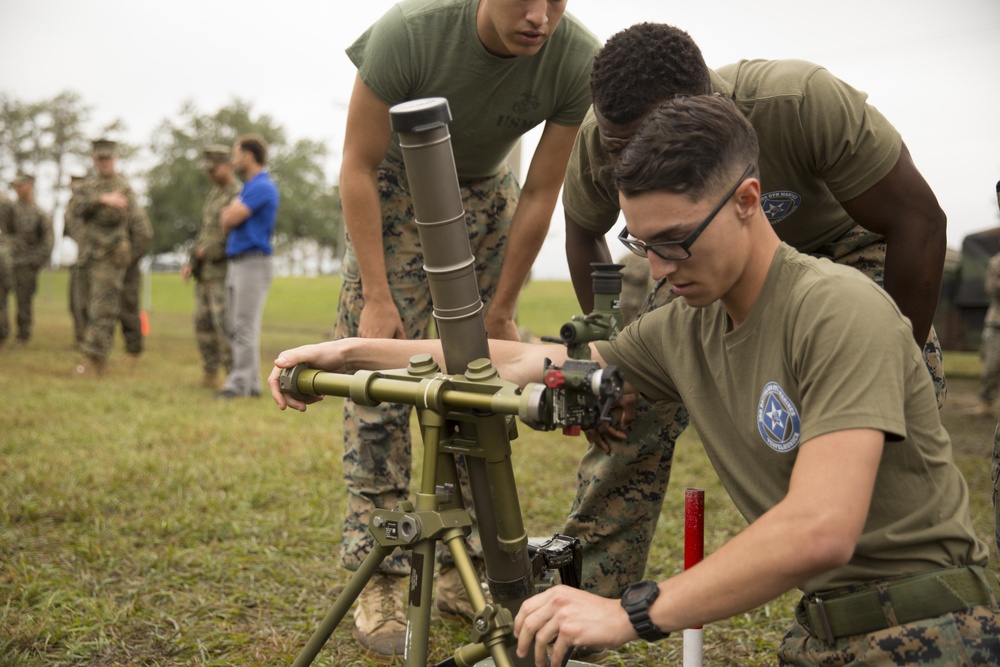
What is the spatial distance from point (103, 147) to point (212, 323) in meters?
2.87

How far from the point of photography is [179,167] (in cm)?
4347

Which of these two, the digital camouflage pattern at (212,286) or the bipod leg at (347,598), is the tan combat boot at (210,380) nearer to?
the digital camouflage pattern at (212,286)

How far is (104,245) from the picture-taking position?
36.0 ft

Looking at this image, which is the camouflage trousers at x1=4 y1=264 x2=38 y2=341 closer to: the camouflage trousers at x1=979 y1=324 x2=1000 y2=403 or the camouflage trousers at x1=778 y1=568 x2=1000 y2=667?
the camouflage trousers at x1=979 y1=324 x2=1000 y2=403

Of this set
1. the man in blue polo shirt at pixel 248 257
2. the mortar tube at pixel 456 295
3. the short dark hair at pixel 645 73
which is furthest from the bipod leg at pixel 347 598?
the man in blue polo shirt at pixel 248 257

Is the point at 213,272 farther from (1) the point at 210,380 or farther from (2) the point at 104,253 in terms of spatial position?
(2) the point at 104,253

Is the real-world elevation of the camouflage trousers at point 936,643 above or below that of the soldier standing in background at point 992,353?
above

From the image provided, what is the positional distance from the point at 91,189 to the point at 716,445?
11.2 metres

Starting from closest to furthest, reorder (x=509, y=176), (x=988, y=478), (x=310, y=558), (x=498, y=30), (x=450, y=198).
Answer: (x=450, y=198), (x=498, y=30), (x=509, y=176), (x=310, y=558), (x=988, y=478)

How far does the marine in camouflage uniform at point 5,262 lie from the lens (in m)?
13.4

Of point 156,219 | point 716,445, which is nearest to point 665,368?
point 716,445

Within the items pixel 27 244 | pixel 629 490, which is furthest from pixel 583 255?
pixel 27 244

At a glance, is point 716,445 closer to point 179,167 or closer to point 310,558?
point 310,558

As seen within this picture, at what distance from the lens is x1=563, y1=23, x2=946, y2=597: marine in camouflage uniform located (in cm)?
250
